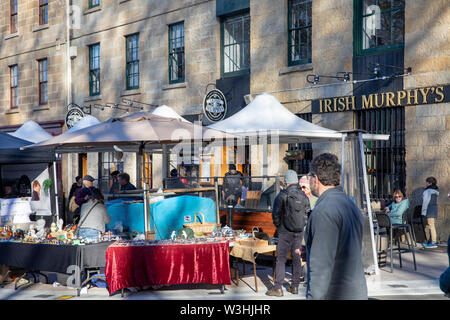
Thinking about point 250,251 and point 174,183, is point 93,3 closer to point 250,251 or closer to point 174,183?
point 174,183

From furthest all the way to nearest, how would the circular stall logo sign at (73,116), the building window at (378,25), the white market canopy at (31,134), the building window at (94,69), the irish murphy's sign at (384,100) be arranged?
the building window at (94,69), the circular stall logo sign at (73,116), the white market canopy at (31,134), the building window at (378,25), the irish murphy's sign at (384,100)

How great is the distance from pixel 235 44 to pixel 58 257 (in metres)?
10.7

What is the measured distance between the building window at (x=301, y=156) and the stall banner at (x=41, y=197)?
6.42 meters

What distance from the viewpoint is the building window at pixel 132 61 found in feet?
66.1

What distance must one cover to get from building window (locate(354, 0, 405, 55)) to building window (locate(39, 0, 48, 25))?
15367mm

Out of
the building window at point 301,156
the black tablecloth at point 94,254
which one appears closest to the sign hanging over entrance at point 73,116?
the building window at point 301,156

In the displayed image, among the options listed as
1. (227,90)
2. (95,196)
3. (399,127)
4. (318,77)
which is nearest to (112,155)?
(227,90)

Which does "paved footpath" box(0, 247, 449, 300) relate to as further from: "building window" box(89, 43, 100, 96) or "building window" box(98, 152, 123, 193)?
"building window" box(89, 43, 100, 96)

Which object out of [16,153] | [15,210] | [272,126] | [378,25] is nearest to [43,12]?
[16,153]

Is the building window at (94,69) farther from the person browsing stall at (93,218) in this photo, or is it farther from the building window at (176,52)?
the person browsing stall at (93,218)

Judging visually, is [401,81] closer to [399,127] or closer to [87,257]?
[399,127]

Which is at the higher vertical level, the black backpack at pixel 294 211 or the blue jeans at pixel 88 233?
the black backpack at pixel 294 211

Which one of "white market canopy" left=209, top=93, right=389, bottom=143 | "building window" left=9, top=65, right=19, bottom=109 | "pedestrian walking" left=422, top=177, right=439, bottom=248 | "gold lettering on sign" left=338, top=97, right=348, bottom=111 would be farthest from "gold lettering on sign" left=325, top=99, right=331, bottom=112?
"building window" left=9, top=65, right=19, bottom=109
